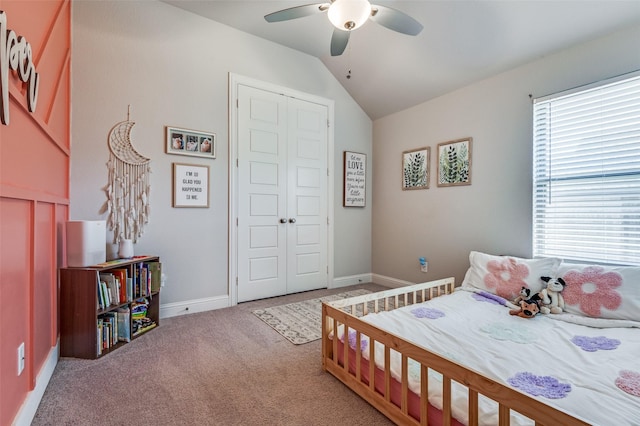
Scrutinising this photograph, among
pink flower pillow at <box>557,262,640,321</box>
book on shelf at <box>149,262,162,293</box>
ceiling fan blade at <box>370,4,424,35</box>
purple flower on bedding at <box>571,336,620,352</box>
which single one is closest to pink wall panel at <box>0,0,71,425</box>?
book on shelf at <box>149,262,162,293</box>

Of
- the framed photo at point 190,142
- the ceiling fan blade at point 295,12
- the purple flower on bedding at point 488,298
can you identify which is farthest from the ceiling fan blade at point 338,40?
the purple flower on bedding at point 488,298

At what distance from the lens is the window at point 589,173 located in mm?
2150

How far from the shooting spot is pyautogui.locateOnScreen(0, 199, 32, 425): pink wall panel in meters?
1.18

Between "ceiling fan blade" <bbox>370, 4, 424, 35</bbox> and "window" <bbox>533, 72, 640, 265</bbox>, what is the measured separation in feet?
4.85

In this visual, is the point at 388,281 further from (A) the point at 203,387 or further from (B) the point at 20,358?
(B) the point at 20,358

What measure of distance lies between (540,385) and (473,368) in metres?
0.25

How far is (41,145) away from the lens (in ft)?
5.52

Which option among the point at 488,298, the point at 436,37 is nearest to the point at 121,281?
the point at 488,298

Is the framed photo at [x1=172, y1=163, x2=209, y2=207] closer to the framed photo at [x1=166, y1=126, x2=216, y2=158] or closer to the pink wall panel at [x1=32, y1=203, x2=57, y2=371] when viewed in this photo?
the framed photo at [x1=166, y1=126, x2=216, y2=158]

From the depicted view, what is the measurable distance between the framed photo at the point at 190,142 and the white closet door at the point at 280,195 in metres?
0.33

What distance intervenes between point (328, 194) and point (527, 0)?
2699 mm

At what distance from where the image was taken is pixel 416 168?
12.1 ft

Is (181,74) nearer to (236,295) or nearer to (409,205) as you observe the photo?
(236,295)

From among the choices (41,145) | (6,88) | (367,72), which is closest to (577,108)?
(367,72)
